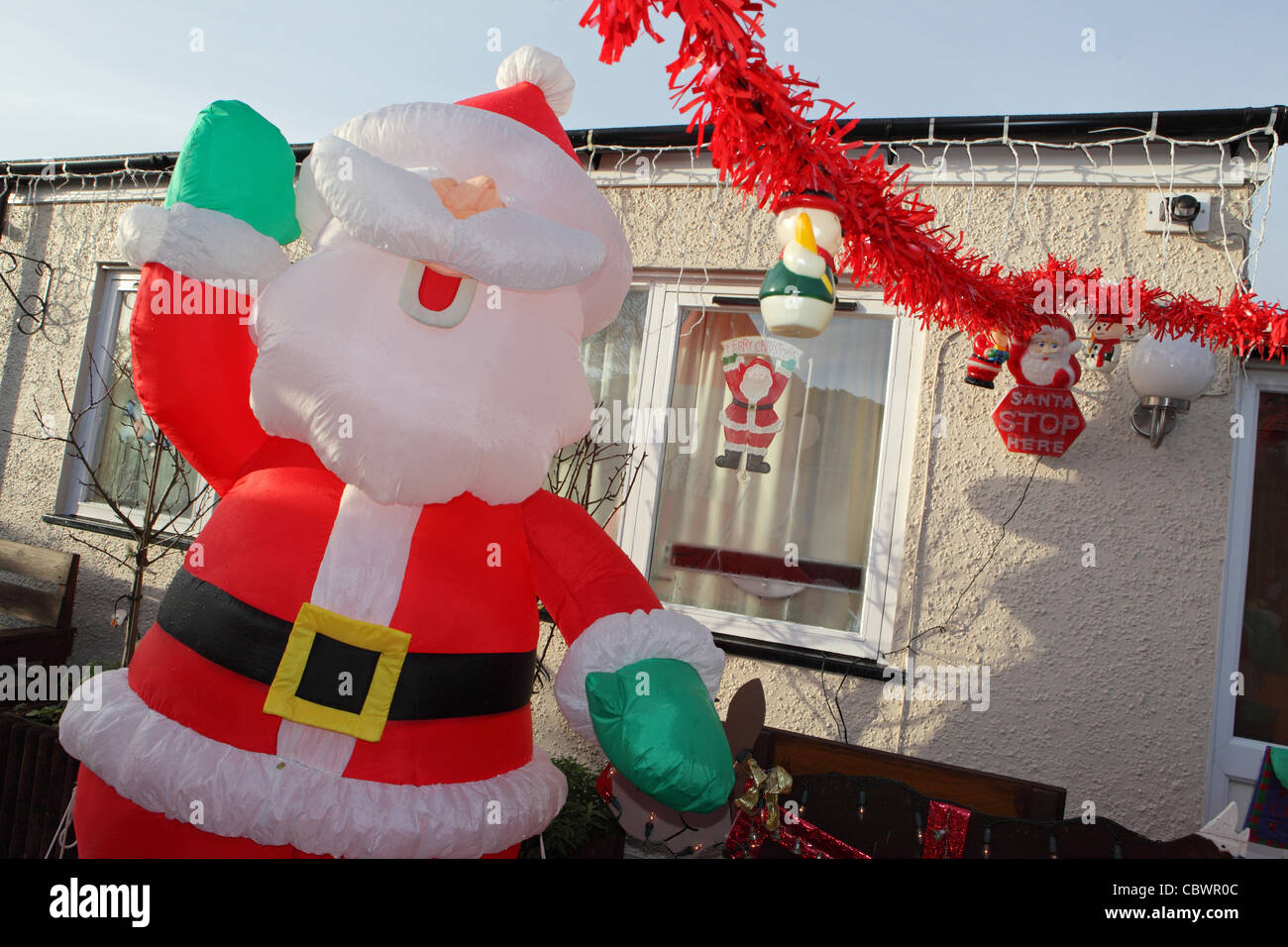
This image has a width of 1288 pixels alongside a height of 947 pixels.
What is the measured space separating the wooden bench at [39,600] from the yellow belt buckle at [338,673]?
12.1 feet

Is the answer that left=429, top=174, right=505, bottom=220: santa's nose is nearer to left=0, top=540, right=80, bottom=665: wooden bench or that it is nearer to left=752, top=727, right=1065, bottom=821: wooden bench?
left=752, top=727, right=1065, bottom=821: wooden bench

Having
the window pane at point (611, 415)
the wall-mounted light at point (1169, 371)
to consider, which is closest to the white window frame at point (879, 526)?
the window pane at point (611, 415)

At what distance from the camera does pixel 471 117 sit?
5.02ft

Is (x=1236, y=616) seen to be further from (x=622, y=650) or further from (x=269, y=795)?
(x=269, y=795)

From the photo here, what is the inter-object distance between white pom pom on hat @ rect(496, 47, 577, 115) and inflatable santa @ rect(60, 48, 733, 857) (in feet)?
0.71

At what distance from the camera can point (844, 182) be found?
1949 millimetres

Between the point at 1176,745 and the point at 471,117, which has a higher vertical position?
the point at 471,117

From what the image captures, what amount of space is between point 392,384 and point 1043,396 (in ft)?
7.58

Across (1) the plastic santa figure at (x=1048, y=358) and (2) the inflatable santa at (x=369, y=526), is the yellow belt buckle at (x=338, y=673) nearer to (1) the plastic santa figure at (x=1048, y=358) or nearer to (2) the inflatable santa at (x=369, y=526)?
(2) the inflatable santa at (x=369, y=526)
